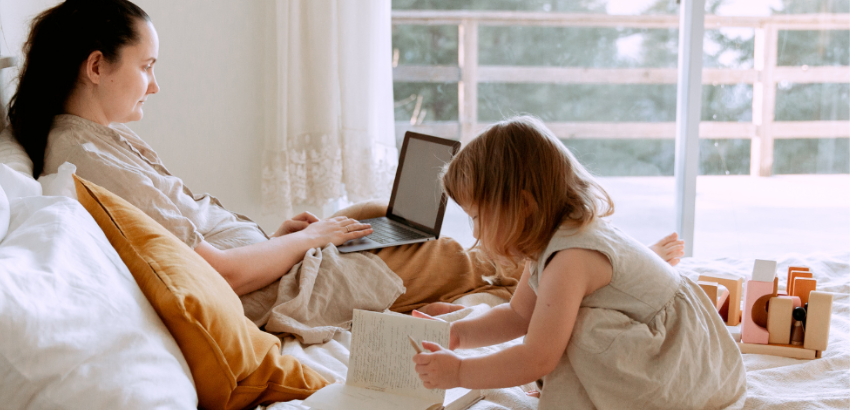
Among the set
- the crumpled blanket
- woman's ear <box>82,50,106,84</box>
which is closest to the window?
the crumpled blanket

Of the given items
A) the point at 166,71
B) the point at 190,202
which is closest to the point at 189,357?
the point at 190,202

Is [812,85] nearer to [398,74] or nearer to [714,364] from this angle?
[398,74]

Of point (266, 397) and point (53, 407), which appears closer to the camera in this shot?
point (53, 407)

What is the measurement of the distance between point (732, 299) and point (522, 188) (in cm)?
77

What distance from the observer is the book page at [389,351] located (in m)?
1.05

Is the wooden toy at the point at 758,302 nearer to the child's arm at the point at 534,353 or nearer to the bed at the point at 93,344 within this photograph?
the bed at the point at 93,344

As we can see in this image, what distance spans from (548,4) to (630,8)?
369 millimetres

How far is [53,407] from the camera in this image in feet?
2.25

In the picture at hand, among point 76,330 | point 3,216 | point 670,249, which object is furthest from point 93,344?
point 670,249

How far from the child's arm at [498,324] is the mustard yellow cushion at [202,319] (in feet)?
0.83

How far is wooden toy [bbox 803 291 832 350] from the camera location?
1338 mm

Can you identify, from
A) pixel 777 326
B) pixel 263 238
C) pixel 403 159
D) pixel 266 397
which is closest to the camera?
pixel 266 397

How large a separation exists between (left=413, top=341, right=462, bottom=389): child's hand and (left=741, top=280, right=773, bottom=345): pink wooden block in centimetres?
76

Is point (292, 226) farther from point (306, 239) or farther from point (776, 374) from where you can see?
point (776, 374)
